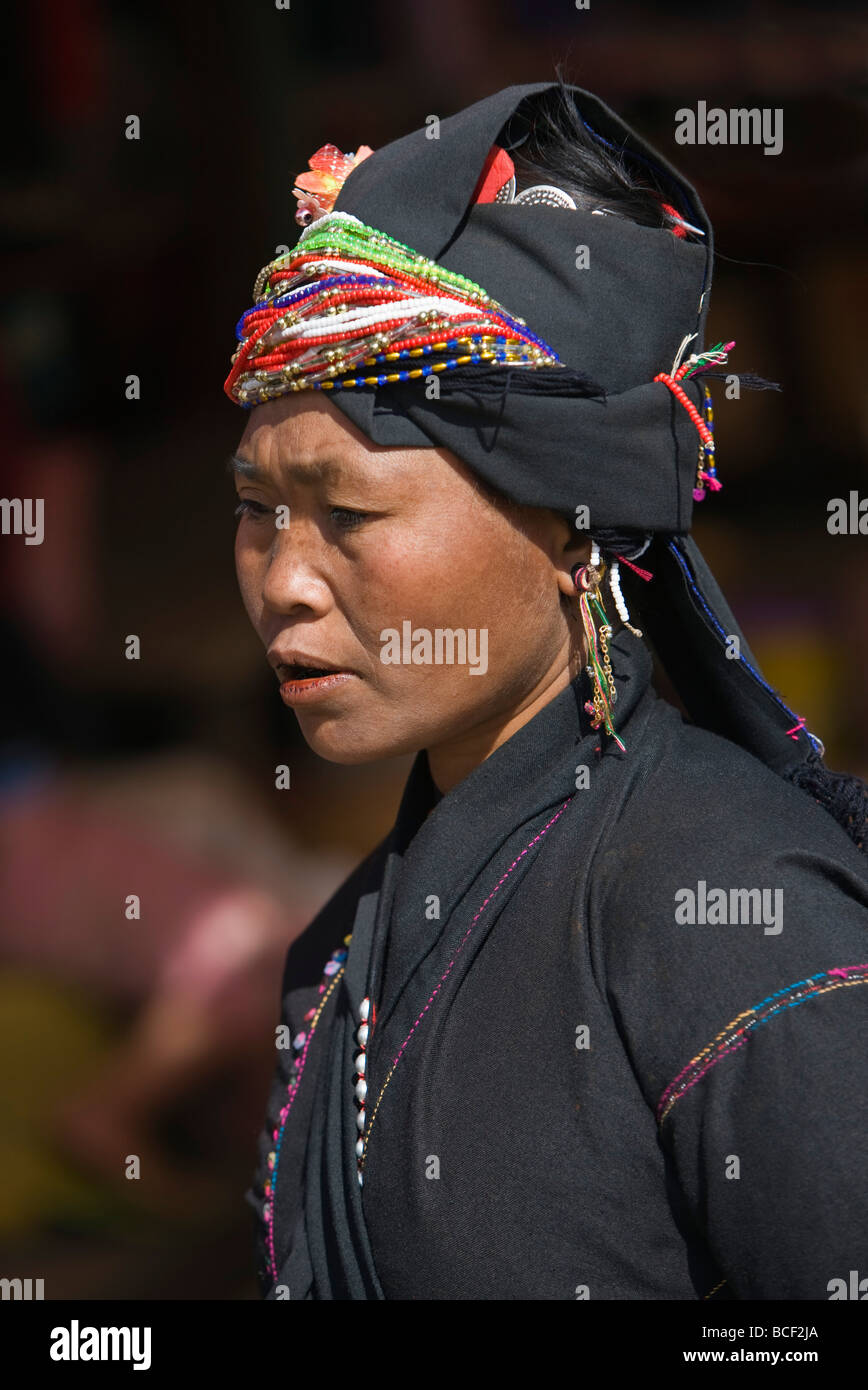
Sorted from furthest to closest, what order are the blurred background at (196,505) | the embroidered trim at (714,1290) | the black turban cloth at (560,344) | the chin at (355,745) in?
→ the blurred background at (196,505), the chin at (355,745), the black turban cloth at (560,344), the embroidered trim at (714,1290)

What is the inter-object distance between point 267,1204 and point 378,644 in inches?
35.0

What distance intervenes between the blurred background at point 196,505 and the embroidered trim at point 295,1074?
1527mm

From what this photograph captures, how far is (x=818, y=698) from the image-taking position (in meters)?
3.28

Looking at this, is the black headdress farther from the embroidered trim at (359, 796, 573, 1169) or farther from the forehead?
the embroidered trim at (359, 796, 573, 1169)

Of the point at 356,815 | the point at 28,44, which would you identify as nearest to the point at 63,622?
the point at 356,815

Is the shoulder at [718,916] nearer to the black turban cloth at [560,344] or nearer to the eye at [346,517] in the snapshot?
the black turban cloth at [560,344]

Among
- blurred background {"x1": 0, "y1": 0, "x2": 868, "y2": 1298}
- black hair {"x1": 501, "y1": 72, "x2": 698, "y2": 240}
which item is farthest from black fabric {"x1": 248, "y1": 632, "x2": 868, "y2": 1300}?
blurred background {"x1": 0, "y1": 0, "x2": 868, "y2": 1298}

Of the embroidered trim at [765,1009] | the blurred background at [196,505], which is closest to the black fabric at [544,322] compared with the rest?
the embroidered trim at [765,1009]

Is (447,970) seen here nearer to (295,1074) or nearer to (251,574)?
(295,1074)

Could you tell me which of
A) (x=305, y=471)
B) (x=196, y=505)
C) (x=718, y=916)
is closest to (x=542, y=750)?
(x=718, y=916)

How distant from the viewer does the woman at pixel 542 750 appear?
134 cm

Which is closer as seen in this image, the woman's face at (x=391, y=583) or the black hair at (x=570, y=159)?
the woman's face at (x=391, y=583)

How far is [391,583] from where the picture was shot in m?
1.51
